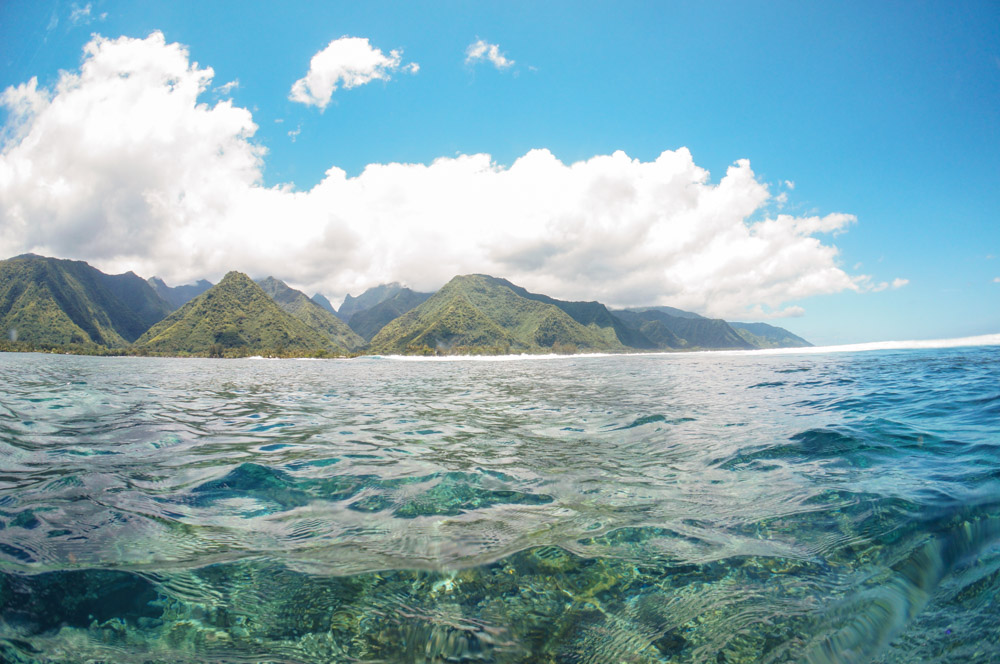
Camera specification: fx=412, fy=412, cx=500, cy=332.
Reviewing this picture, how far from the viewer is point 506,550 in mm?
4070

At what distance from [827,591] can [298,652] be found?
13.3ft

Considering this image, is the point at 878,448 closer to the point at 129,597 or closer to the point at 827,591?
the point at 827,591

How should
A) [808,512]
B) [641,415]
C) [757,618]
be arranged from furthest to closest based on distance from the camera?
[641,415]
[808,512]
[757,618]

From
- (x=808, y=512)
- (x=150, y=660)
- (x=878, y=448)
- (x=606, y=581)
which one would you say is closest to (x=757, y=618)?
(x=606, y=581)

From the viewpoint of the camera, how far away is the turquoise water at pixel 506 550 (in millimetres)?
2854

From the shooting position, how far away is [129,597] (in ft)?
10.5

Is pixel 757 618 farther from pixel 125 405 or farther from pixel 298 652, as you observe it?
pixel 125 405

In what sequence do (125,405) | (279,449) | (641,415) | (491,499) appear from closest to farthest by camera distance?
(491,499) → (279,449) → (641,415) → (125,405)

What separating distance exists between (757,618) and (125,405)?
19.2 m

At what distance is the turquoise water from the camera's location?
9.36ft

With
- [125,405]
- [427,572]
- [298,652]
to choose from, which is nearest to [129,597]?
[298,652]

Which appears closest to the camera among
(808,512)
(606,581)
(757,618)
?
(757,618)

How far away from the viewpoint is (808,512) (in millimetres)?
4895

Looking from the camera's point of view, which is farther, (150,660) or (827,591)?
(827,591)
